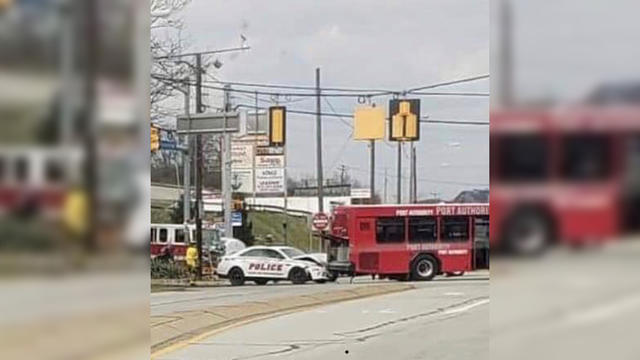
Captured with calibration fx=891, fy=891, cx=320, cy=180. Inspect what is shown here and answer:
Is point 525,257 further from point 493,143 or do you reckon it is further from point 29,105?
point 29,105

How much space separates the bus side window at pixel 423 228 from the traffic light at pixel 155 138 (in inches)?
20.7

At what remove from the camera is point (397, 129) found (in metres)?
1.64

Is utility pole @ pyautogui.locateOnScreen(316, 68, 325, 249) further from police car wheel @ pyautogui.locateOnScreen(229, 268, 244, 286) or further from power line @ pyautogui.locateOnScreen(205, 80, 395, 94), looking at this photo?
police car wheel @ pyautogui.locateOnScreen(229, 268, 244, 286)

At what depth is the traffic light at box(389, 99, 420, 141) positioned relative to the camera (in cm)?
163

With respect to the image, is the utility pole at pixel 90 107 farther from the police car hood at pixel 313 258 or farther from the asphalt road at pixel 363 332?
the police car hood at pixel 313 258

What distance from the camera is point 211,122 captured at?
5.84ft

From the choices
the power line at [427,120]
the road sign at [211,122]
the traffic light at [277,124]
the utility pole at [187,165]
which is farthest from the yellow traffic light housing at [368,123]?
the utility pole at [187,165]

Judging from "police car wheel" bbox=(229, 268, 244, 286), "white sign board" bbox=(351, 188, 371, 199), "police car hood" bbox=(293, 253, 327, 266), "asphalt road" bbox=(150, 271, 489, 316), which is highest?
"white sign board" bbox=(351, 188, 371, 199)

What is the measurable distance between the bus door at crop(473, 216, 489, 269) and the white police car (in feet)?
1.38

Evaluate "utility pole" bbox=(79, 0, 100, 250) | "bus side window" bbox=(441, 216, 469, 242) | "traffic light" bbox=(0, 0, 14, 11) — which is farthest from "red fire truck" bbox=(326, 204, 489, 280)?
"traffic light" bbox=(0, 0, 14, 11)

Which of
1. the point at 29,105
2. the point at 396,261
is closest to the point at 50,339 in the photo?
the point at 29,105

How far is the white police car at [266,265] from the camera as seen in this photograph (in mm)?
1825

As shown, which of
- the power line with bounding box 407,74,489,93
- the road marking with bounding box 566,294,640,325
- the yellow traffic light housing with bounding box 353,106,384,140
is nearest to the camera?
the road marking with bounding box 566,294,640,325

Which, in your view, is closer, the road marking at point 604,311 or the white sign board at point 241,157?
the road marking at point 604,311
